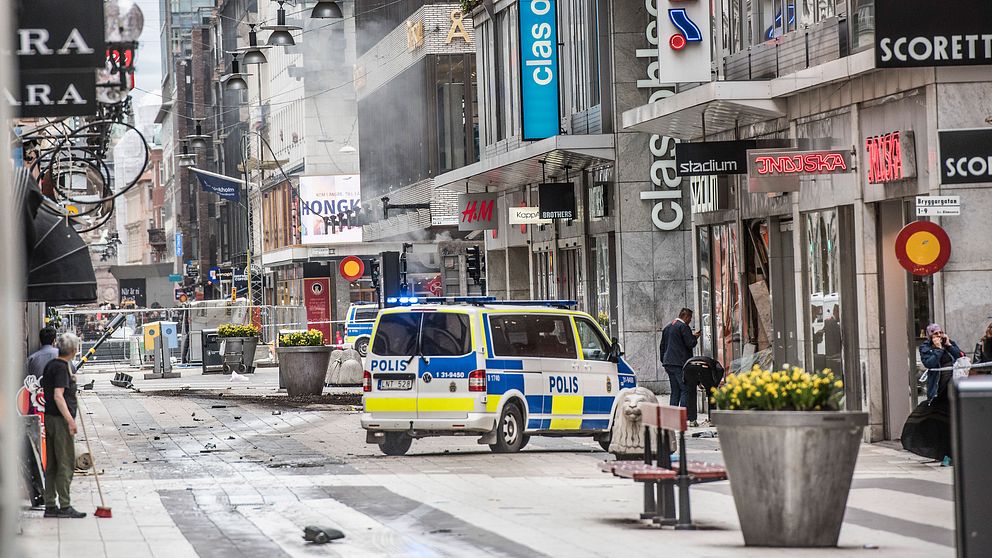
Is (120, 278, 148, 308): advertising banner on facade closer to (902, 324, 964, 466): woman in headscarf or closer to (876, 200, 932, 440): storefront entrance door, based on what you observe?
(876, 200, 932, 440): storefront entrance door

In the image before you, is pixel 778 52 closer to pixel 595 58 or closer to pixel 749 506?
pixel 595 58

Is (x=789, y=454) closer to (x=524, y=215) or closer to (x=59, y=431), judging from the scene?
(x=59, y=431)

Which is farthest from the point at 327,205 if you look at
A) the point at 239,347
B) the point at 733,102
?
the point at 733,102

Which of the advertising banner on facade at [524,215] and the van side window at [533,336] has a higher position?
the advertising banner on facade at [524,215]

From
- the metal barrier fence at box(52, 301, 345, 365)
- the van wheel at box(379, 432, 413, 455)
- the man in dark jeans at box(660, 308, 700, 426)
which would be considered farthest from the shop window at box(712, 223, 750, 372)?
the metal barrier fence at box(52, 301, 345, 365)

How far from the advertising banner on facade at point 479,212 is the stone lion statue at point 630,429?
79.2ft

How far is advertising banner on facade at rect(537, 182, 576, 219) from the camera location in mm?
33438

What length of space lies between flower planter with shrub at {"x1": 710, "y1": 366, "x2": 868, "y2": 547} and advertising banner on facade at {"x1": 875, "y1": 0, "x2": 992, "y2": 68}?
23.2ft

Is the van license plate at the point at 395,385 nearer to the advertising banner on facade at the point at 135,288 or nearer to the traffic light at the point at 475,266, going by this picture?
the traffic light at the point at 475,266

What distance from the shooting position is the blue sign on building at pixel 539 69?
3331cm

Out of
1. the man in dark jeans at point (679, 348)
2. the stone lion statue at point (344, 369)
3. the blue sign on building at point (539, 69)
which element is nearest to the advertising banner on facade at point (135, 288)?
the stone lion statue at point (344, 369)

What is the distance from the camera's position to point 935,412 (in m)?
17.0

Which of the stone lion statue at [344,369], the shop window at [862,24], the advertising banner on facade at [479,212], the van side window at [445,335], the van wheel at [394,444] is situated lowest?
the van wheel at [394,444]

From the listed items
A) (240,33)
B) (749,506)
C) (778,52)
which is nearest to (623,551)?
(749,506)
